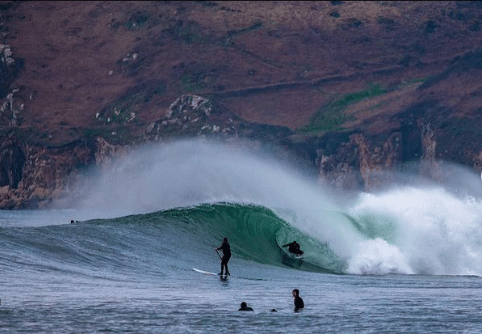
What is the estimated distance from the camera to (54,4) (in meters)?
150

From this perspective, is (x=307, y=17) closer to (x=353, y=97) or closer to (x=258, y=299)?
(x=353, y=97)

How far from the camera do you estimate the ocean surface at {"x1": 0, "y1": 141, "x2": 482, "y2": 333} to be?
20641 mm

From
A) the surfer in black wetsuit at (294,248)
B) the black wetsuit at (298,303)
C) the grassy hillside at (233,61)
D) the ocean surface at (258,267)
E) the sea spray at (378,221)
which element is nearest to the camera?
the ocean surface at (258,267)

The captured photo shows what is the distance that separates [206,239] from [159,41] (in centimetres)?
10239

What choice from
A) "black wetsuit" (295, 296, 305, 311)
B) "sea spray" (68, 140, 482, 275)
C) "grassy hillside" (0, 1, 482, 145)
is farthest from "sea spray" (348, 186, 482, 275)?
"grassy hillside" (0, 1, 482, 145)

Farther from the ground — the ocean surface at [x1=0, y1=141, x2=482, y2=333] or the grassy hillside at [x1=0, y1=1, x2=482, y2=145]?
the grassy hillside at [x1=0, y1=1, x2=482, y2=145]

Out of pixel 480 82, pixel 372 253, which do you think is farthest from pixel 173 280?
pixel 480 82

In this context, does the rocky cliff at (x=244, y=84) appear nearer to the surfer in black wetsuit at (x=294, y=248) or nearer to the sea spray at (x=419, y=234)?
the sea spray at (x=419, y=234)

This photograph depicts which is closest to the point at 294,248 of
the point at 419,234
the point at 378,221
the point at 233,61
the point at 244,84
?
the point at 419,234

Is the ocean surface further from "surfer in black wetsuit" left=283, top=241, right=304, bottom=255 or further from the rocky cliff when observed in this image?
the rocky cliff

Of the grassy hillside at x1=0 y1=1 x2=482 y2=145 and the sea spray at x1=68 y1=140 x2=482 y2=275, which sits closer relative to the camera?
the sea spray at x1=68 y1=140 x2=482 y2=275

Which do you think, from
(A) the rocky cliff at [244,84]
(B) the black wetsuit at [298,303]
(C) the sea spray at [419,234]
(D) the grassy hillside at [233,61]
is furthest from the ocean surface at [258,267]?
(D) the grassy hillside at [233,61]

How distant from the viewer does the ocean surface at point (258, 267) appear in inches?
813

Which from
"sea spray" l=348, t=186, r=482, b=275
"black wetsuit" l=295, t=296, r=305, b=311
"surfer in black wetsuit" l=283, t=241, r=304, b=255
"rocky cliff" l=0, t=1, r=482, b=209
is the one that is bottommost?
"black wetsuit" l=295, t=296, r=305, b=311
